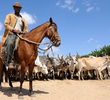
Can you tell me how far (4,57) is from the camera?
532 centimetres

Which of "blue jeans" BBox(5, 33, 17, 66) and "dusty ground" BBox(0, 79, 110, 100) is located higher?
"blue jeans" BBox(5, 33, 17, 66)

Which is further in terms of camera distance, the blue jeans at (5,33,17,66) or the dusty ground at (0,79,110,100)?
the dusty ground at (0,79,110,100)

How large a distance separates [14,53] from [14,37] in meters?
0.65

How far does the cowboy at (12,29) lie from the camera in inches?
200

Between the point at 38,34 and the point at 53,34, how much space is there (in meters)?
0.66

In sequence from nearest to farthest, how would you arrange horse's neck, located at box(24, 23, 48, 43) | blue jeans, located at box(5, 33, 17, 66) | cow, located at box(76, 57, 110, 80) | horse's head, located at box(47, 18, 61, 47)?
1. blue jeans, located at box(5, 33, 17, 66)
2. horse's head, located at box(47, 18, 61, 47)
3. horse's neck, located at box(24, 23, 48, 43)
4. cow, located at box(76, 57, 110, 80)

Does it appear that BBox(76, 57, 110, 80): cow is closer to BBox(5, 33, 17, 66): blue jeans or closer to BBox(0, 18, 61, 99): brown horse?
BBox(0, 18, 61, 99): brown horse

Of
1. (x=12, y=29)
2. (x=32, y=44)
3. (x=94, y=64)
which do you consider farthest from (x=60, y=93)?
(x=94, y=64)

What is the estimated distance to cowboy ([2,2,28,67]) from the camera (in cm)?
508

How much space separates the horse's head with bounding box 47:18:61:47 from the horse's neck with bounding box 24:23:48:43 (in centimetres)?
22

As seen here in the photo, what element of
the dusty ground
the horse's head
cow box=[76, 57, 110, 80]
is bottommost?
the dusty ground

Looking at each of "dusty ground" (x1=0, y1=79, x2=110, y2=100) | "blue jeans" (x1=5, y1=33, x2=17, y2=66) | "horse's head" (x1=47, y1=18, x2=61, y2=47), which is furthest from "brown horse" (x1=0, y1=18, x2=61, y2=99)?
"dusty ground" (x1=0, y1=79, x2=110, y2=100)

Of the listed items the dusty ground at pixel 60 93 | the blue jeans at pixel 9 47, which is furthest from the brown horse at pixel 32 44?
the dusty ground at pixel 60 93

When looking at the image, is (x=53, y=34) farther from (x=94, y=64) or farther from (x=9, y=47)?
(x=94, y=64)
